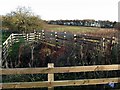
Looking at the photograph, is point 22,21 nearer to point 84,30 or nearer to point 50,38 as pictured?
point 50,38

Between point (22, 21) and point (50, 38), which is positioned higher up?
point (22, 21)

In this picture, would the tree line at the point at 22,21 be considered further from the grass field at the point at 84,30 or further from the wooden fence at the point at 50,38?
the grass field at the point at 84,30

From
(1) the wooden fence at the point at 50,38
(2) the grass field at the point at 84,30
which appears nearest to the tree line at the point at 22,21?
(1) the wooden fence at the point at 50,38

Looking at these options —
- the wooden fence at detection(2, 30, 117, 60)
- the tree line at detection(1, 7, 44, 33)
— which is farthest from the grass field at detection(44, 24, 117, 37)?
the tree line at detection(1, 7, 44, 33)

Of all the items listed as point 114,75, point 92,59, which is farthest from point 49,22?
point 114,75

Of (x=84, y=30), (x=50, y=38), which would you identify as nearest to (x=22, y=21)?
(x=50, y=38)

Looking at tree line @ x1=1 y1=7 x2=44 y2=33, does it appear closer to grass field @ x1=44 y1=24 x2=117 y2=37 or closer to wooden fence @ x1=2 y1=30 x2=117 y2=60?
wooden fence @ x1=2 y1=30 x2=117 y2=60

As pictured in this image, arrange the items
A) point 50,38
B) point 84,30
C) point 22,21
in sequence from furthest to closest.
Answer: point 50,38 < point 84,30 < point 22,21

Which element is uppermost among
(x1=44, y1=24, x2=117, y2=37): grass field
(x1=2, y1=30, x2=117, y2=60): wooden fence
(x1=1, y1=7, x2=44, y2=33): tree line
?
(x1=1, y1=7, x2=44, y2=33): tree line

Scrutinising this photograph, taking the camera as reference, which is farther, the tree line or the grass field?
the grass field

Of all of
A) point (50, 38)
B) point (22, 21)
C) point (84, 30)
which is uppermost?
point (22, 21)

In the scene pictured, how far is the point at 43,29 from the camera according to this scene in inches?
396

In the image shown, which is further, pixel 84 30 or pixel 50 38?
pixel 50 38

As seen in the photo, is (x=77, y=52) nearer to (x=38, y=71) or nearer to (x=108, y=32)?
(x=108, y=32)
